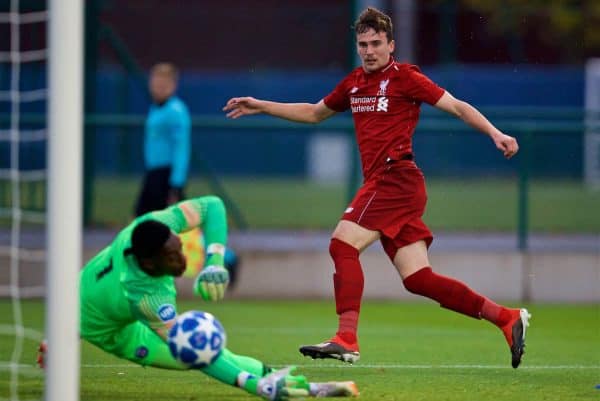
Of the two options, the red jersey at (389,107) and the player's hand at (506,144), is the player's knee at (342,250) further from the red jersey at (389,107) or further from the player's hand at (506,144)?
the player's hand at (506,144)

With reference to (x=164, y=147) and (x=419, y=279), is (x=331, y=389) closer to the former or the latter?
(x=419, y=279)

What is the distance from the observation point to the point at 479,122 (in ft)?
22.8

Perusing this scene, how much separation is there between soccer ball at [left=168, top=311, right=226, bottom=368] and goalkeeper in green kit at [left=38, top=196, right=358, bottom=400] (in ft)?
0.44

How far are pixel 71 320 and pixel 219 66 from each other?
2260 centimetres

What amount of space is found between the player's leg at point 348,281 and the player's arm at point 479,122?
0.85 m

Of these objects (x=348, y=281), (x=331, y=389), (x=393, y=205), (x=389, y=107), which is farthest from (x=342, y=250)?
(x=331, y=389)

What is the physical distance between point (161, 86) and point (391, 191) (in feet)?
16.5

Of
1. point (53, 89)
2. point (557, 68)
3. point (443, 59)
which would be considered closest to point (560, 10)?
point (557, 68)

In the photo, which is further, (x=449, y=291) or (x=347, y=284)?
(x=449, y=291)

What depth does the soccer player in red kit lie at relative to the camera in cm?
721

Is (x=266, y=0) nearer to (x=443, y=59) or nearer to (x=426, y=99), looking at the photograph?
(x=443, y=59)

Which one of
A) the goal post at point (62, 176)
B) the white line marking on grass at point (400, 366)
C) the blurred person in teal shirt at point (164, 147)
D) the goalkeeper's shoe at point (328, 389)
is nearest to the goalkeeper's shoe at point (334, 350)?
the goalkeeper's shoe at point (328, 389)

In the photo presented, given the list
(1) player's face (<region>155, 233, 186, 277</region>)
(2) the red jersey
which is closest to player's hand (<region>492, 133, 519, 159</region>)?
(2) the red jersey

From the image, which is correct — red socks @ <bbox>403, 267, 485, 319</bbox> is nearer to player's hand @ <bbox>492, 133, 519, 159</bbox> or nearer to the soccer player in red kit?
the soccer player in red kit
